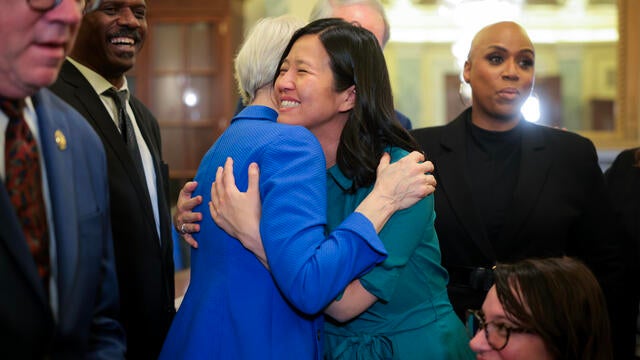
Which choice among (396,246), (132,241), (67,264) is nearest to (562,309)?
(396,246)

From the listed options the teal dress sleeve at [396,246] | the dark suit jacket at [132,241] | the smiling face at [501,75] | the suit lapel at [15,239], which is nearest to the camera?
the suit lapel at [15,239]

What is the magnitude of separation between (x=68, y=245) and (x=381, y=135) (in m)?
0.89

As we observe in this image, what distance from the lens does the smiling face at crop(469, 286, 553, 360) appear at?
59.1 inches

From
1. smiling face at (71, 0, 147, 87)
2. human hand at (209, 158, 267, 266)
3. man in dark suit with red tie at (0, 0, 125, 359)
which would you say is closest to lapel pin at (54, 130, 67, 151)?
man in dark suit with red tie at (0, 0, 125, 359)

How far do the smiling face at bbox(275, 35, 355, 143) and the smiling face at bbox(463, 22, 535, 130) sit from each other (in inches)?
41.1

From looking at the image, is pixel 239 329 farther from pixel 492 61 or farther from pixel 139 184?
pixel 492 61

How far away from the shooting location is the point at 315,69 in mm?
1808

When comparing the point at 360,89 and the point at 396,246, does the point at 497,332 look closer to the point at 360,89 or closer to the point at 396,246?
the point at 396,246

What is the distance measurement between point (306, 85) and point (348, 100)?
0.39 ft

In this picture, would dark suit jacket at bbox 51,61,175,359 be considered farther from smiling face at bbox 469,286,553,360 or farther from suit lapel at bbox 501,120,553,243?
suit lapel at bbox 501,120,553,243

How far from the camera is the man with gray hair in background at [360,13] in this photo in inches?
125

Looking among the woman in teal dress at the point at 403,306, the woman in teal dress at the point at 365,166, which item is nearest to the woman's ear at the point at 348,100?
the woman in teal dress at the point at 365,166

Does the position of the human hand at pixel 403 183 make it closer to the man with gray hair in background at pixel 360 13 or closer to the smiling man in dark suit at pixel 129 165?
the smiling man in dark suit at pixel 129 165

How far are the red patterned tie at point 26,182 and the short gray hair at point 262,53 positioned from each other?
0.72 m
